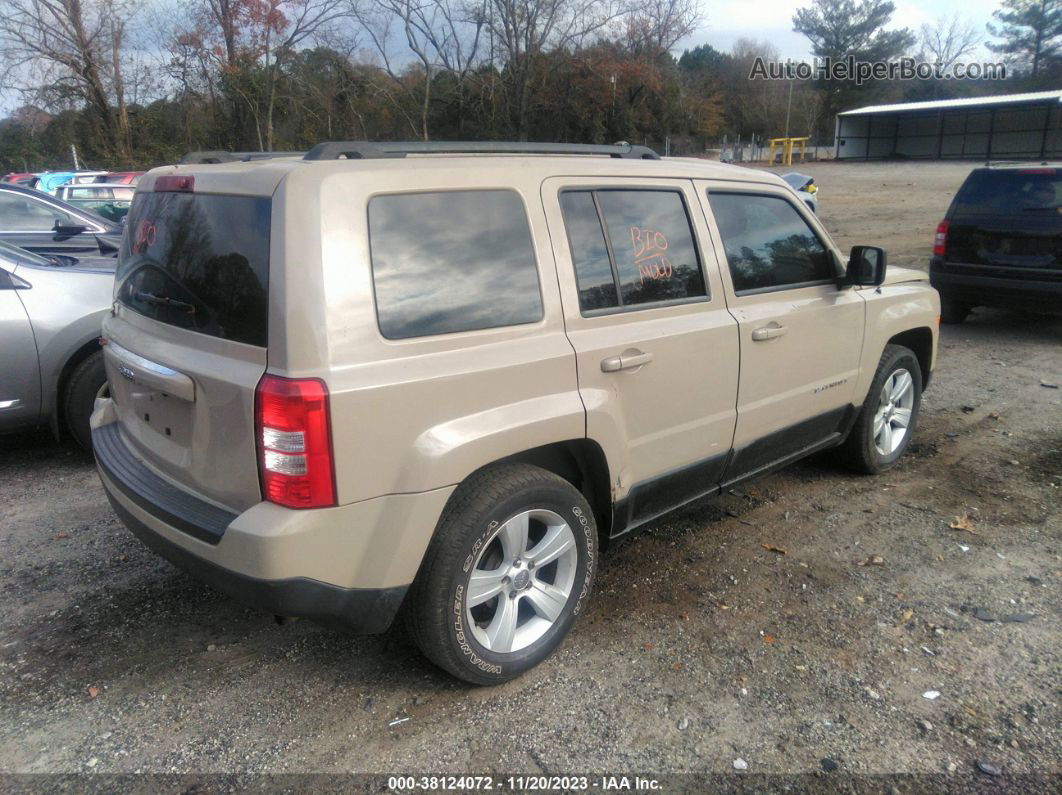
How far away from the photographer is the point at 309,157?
Answer: 264 cm

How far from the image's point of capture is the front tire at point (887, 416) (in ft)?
15.2

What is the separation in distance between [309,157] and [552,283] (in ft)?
3.03

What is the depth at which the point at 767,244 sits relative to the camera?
12.8 ft

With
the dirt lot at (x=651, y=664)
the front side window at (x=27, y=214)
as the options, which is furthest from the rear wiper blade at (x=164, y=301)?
the front side window at (x=27, y=214)

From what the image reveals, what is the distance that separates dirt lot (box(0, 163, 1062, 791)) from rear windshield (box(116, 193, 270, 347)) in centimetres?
131

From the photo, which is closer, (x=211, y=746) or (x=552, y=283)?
(x=211, y=746)

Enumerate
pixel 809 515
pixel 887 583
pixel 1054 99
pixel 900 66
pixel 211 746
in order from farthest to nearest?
pixel 900 66 < pixel 1054 99 < pixel 809 515 < pixel 887 583 < pixel 211 746

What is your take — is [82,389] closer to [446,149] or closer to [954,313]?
[446,149]

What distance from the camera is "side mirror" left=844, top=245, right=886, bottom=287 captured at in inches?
162

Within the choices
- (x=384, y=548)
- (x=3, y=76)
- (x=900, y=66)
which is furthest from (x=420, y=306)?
(x=900, y=66)

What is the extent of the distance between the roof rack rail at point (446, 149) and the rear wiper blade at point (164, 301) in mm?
650

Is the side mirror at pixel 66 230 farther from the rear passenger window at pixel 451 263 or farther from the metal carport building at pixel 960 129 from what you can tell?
the metal carport building at pixel 960 129

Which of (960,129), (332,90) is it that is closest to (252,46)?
(332,90)

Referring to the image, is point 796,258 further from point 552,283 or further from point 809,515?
point 552,283
